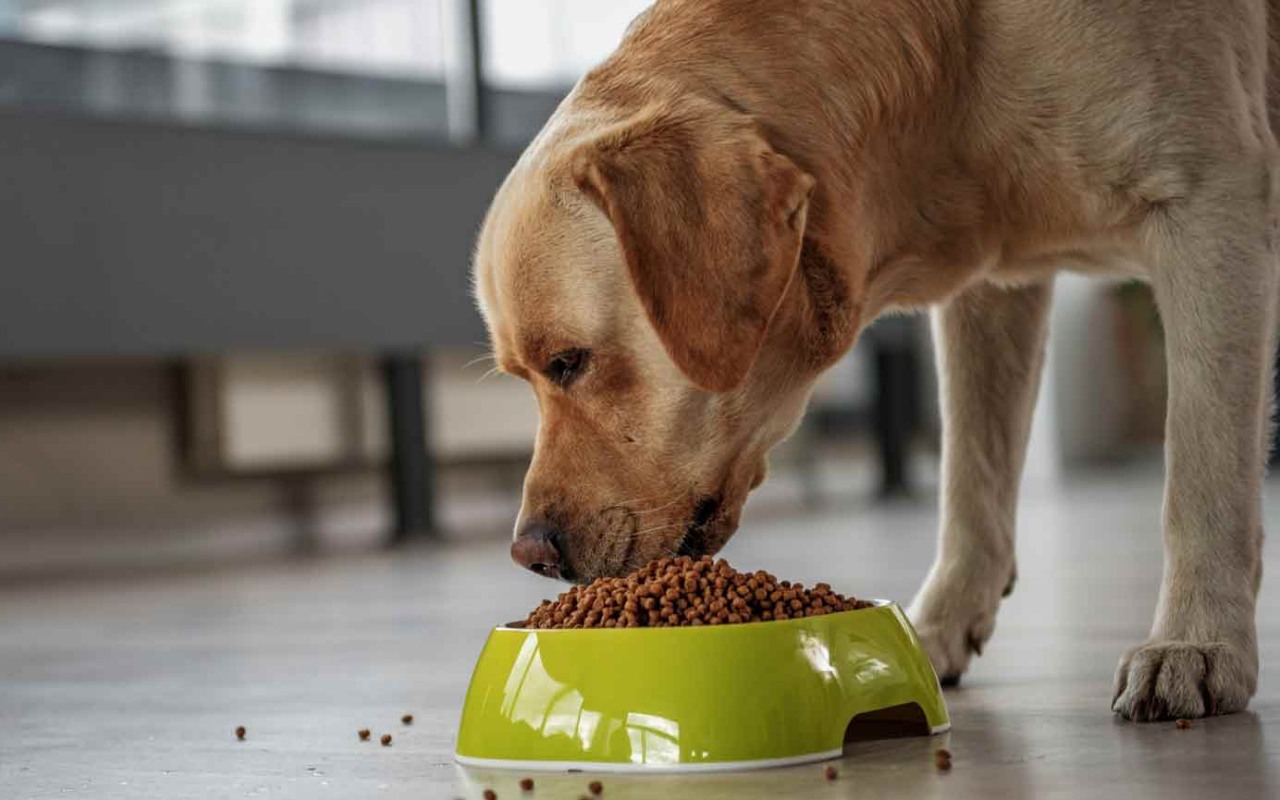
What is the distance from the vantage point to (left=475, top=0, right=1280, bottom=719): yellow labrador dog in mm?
1980

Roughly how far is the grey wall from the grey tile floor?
0.97 m

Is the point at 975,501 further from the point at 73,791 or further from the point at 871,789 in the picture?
the point at 73,791

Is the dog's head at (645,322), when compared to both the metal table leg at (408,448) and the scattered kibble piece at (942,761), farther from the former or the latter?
the metal table leg at (408,448)

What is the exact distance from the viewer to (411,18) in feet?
24.1

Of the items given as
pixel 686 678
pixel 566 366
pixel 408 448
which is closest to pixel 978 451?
pixel 566 366

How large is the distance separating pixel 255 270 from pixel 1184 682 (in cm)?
491

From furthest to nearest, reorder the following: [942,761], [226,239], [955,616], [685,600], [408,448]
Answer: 1. [408,448]
2. [226,239]
3. [955,616]
4. [685,600]
5. [942,761]

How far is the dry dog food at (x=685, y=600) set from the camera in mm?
1834

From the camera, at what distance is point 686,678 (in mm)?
1732

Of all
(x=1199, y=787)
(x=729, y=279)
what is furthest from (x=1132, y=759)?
(x=729, y=279)

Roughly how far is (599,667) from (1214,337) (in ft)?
2.84

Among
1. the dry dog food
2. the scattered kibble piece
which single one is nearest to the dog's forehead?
the dry dog food

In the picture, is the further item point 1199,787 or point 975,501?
point 975,501

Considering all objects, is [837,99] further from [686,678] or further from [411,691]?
[411,691]
